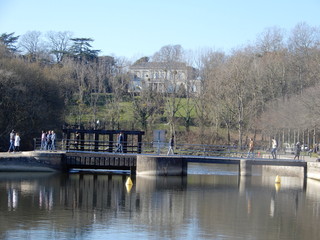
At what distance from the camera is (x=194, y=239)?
22422mm

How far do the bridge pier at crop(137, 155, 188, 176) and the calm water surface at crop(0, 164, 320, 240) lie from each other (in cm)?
78

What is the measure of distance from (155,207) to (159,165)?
12498 mm

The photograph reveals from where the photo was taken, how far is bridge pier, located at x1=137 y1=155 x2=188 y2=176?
1677 inches

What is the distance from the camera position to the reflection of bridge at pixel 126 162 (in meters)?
42.8

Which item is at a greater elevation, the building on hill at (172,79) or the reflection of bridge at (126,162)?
the building on hill at (172,79)

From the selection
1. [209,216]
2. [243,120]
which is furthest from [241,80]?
[209,216]

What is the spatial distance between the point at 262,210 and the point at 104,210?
8.13 m

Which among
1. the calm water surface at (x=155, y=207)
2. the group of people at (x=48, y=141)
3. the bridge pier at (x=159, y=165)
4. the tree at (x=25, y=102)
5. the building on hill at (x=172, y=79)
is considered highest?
the building on hill at (x=172, y=79)

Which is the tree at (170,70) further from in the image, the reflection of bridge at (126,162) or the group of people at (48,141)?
the reflection of bridge at (126,162)

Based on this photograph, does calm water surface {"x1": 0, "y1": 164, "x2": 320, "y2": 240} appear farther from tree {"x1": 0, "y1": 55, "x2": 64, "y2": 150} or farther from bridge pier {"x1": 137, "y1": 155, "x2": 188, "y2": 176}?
tree {"x1": 0, "y1": 55, "x2": 64, "y2": 150}

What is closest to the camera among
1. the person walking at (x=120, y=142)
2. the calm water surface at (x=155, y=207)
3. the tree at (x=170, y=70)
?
the calm water surface at (x=155, y=207)

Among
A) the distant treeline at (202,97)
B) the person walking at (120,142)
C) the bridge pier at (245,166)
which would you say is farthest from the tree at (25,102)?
the bridge pier at (245,166)

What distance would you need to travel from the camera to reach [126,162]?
146 feet

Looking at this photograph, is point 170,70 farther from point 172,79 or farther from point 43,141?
point 43,141
